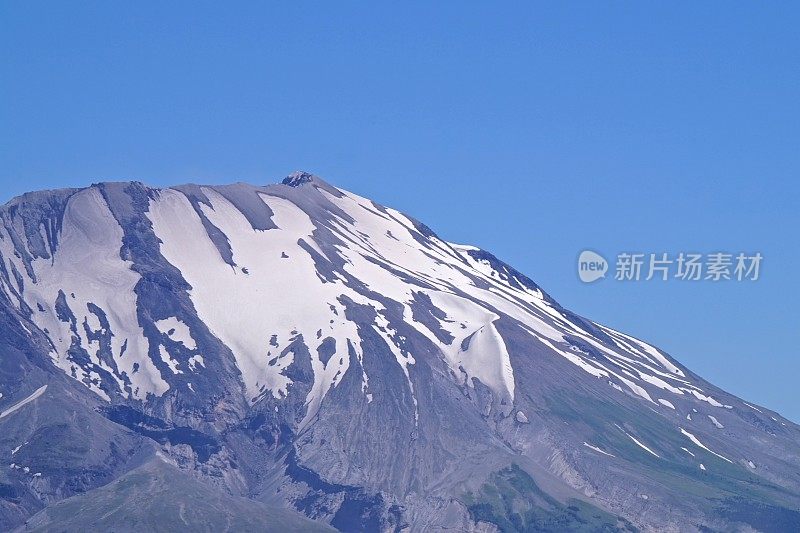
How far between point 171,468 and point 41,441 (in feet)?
57.5

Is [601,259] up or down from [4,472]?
up

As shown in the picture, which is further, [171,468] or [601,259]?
[171,468]

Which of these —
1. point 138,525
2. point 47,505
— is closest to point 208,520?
point 138,525

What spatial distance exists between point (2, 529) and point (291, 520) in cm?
3542

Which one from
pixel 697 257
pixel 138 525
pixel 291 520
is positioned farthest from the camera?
pixel 291 520

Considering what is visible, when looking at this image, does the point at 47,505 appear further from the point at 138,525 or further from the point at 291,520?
the point at 291,520

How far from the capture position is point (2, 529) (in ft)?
600

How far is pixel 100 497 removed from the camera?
619 feet

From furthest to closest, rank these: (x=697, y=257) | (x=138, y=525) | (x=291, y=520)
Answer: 1. (x=291, y=520)
2. (x=138, y=525)
3. (x=697, y=257)

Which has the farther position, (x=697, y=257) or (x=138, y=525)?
(x=138, y=525)

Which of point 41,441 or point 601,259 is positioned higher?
point 601,259

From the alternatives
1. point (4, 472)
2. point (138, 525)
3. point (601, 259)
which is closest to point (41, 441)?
point (4, 472)

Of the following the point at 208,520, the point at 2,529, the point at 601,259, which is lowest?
the point at 2,529

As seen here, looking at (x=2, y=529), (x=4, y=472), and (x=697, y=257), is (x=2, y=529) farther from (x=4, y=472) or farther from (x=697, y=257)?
(x=697, y=257)
